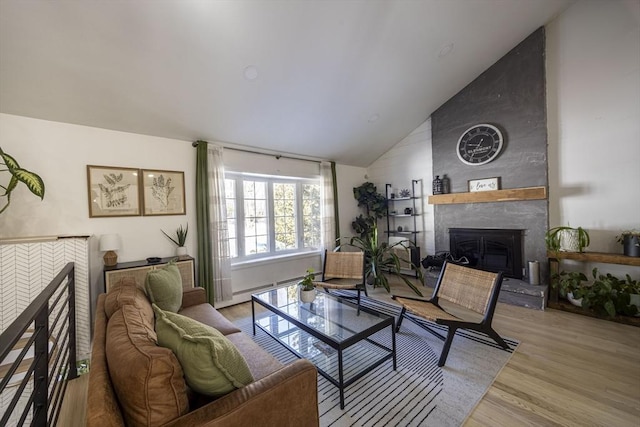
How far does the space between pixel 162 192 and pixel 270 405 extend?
116 inches

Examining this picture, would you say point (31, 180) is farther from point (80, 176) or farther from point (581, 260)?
point (581, 260)

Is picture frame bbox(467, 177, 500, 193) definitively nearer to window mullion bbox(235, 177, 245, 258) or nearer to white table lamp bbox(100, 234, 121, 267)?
→ window mullion bbox(235, 177, 245, 258)

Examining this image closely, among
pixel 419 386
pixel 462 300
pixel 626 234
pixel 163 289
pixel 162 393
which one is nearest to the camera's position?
pixel 162 393

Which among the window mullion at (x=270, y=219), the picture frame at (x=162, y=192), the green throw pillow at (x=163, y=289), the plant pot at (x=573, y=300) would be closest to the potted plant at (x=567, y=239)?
the plant pot at (x=573, y=300)

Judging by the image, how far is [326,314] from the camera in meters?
2.31

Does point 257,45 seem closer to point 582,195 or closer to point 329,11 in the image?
point 329,11

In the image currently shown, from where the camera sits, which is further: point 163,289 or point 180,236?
point 180,236

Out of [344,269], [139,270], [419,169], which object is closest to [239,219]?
[139,270]

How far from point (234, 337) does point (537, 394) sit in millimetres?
2145

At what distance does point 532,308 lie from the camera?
3135mm

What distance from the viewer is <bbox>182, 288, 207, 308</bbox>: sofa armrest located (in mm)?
2453

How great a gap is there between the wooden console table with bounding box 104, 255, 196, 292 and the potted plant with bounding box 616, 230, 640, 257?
15.9 feet

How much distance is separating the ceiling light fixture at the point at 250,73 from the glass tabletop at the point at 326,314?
7.68ft

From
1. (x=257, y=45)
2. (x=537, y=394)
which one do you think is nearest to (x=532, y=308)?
(x=537, y=394)
